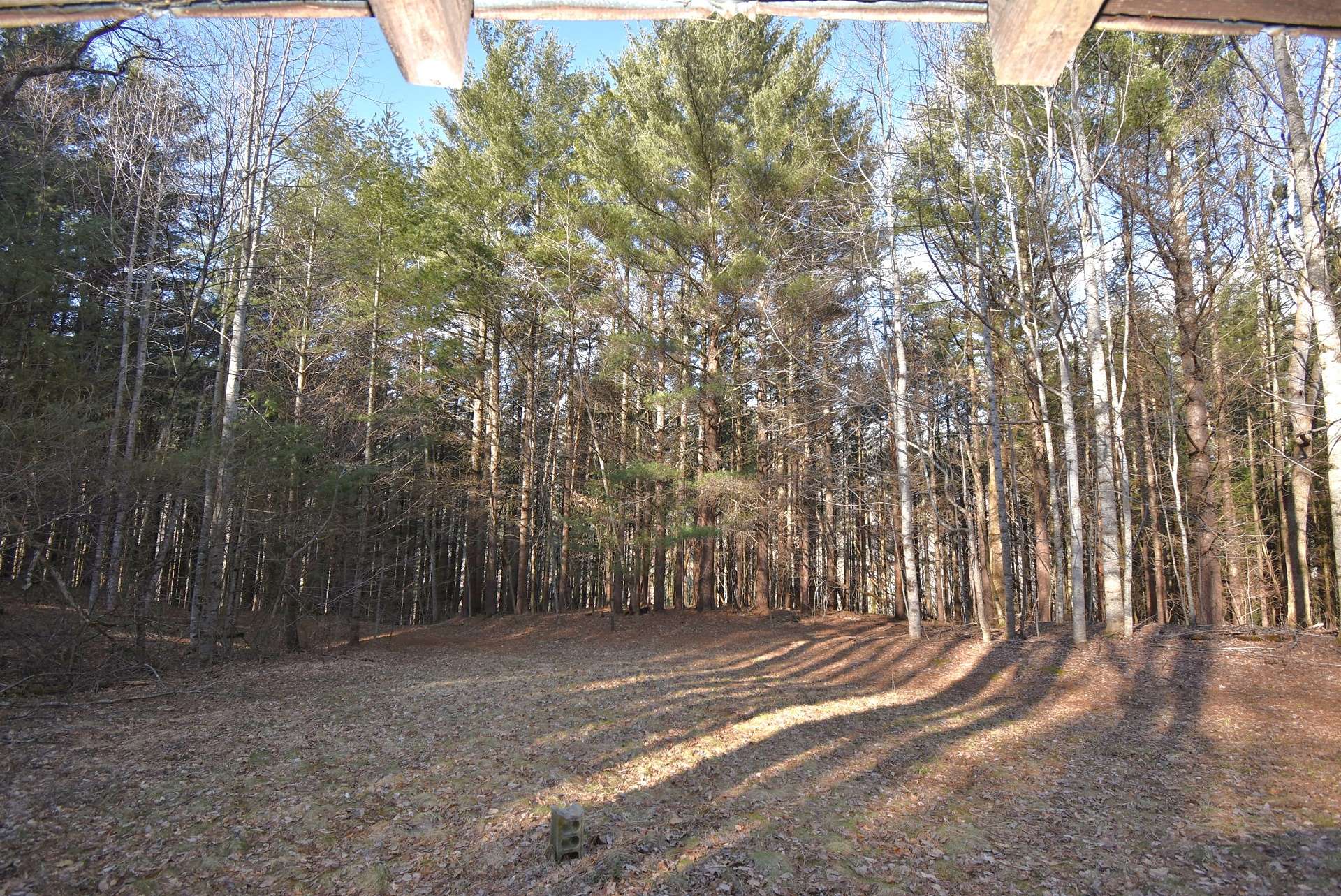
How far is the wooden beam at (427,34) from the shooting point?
2004mm

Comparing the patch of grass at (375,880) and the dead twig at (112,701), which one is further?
the dead twig at (112,701)

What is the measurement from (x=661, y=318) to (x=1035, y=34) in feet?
45.4

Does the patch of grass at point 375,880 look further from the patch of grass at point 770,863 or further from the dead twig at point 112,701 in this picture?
the dead twig at point 112,701

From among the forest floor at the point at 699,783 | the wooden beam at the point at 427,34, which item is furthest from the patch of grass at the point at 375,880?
the wooden beam at the point at 427,34

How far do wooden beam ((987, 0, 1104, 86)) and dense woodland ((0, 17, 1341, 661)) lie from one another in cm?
789

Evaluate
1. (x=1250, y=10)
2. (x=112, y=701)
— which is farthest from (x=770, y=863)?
(x=112, y=701)

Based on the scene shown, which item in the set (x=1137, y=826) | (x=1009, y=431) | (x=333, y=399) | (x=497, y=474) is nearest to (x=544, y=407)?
(x=497, y=474)

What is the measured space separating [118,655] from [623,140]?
43.5 feet

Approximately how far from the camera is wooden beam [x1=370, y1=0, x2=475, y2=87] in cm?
200

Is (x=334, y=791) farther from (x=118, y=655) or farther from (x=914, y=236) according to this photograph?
(x=914, y=236)

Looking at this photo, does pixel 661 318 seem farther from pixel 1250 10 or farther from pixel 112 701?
pixel 1250 10

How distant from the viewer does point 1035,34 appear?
81.3 inches

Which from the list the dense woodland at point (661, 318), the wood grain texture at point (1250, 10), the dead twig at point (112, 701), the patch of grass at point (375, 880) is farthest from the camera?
the dense woodland at point (661, 318)

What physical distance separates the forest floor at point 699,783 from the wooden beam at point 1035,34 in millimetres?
4327
